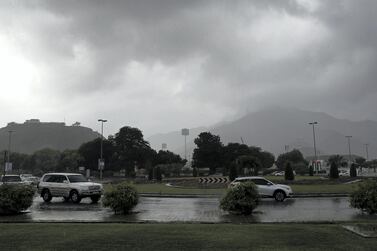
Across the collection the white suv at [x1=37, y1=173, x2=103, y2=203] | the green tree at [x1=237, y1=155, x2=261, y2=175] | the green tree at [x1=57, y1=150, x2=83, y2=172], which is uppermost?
the green tree at [x1=57, y1=150, x2=83, y2=172]

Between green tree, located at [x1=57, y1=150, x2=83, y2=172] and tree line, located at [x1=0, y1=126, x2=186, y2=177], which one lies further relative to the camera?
tree line, located at [x1=0, y1=126, x2=186, y2=177]

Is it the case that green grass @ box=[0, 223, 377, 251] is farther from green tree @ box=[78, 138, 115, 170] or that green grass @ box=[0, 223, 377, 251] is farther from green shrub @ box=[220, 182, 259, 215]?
green tree @ box=[78, 138, 115, 170]

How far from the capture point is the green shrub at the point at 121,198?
63.6 ft

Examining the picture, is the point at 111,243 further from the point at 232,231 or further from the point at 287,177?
the point at 287,177

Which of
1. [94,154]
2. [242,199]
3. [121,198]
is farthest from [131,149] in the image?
[242,199]

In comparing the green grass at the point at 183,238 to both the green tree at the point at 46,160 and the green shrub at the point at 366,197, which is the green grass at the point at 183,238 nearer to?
the green shrub at the point at 366,197

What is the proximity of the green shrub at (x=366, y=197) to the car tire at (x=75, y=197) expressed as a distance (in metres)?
16.3

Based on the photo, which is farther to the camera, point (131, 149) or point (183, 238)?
point (131, 149)

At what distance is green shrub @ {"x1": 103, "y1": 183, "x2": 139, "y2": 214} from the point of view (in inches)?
763

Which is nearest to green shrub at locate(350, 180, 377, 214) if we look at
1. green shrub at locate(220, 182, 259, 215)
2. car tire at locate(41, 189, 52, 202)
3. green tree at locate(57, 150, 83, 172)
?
green shrub at locate(220, 182, 259, 215)

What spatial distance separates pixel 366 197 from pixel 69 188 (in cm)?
1774

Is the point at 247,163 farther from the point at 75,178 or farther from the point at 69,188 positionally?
the point at 69,188

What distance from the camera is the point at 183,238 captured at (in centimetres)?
1118

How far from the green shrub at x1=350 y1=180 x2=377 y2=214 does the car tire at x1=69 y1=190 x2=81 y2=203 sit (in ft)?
53.5
